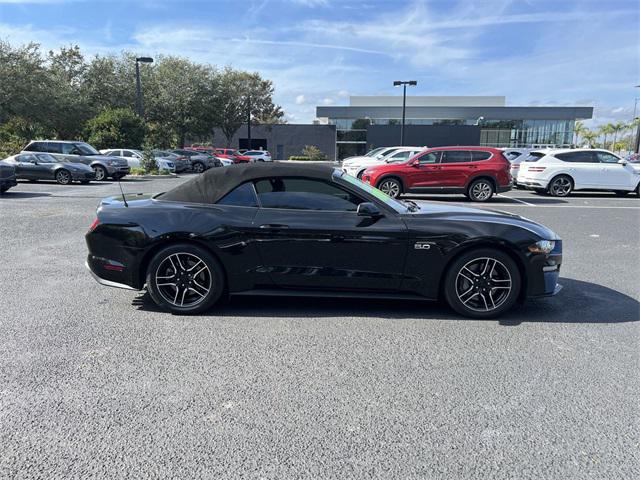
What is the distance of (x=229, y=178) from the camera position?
459 centimetres

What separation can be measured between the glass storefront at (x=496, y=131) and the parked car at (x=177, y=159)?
101 feet

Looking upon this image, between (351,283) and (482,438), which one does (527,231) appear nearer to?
(351,283)

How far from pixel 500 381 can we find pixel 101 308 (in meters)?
3.64

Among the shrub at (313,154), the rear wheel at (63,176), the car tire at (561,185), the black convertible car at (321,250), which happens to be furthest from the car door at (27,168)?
the shrub at (313,154)

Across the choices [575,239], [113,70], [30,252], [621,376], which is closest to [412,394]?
[621,376]

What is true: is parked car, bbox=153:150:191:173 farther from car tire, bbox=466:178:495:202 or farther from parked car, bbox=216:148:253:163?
car tire, bbox=466:178:495:202

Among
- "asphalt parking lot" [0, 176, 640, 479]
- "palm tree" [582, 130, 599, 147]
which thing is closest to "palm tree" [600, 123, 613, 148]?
"palm tree" [582, 130, 599, 147]

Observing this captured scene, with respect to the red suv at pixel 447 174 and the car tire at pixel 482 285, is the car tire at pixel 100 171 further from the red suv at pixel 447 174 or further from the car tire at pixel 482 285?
the car tire at pixel 482 285

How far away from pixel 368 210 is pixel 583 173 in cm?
1432

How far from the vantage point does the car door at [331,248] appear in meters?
4.23

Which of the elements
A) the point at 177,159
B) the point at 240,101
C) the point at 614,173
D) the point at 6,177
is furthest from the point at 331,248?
the point at 240,101

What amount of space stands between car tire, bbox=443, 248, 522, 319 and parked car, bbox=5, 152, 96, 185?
16.8 metres

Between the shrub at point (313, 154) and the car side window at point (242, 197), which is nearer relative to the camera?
the car side window at point (242, 197)

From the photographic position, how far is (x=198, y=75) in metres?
41.8
